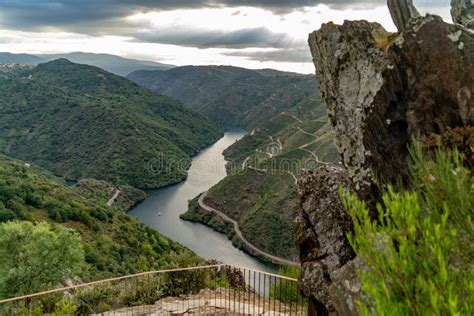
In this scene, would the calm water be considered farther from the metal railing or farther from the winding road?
the metal railing

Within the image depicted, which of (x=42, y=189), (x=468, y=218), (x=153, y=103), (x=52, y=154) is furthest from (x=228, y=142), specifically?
(x=468, y=218)

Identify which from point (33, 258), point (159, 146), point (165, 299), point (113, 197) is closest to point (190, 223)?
point (113, 197)

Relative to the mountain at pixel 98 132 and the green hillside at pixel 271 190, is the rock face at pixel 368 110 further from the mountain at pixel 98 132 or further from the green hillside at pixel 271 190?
the mountain at pixel 98 132

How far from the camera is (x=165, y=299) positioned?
12.3m

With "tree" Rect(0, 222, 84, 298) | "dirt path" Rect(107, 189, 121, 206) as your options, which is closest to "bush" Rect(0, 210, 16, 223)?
"tree" Rect(0, 222, 84, 298)

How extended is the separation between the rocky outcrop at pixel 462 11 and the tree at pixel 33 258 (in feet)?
52.5

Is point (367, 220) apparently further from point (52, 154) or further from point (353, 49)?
point (52, 154)

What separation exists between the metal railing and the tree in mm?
3801

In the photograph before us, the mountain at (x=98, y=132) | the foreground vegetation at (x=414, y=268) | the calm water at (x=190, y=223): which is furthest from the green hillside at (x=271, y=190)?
the foreground vegetation at (x=414, y=268)

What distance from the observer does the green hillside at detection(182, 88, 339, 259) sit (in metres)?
71.8

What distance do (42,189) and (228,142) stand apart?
5129 inches

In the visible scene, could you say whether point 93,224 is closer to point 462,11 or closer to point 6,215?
point 6,215

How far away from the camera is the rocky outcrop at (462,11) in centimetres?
966

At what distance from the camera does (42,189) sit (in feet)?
166
